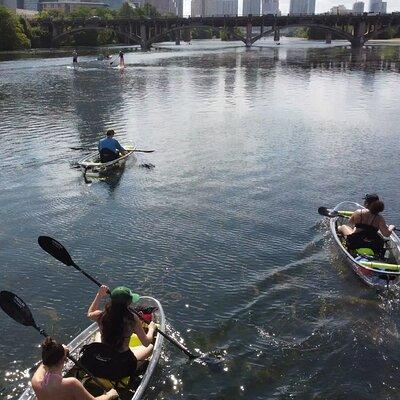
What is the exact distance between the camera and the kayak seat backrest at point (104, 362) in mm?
8477

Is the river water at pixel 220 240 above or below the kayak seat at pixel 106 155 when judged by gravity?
below

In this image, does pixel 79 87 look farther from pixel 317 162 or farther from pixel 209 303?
pixel 209 303

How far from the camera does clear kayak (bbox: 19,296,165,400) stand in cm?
845

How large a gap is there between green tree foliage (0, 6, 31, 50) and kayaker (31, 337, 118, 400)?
4472 inches

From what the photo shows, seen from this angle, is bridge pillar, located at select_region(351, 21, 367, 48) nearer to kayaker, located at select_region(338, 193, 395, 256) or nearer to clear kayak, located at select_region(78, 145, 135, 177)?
clear kayak, located at select_region(78, 145, 135, 177)

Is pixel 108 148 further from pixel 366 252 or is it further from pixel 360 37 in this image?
pixel 360 37

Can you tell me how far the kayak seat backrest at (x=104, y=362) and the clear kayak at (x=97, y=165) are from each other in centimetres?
1417

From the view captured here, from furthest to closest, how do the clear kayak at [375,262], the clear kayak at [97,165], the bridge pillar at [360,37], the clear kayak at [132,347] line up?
the bridge pillar at [360,37], the clear kayak at [97,165], the clear kayak at [375,262], the clear kayak at [132,347]

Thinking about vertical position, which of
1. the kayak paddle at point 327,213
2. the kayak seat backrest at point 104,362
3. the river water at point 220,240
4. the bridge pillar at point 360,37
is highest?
the bridge pillar at point 360,37

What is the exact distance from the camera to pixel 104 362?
27.8 ft

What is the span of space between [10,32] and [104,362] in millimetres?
114436

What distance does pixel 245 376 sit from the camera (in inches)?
394

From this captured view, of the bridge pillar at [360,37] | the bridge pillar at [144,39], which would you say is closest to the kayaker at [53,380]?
the bridge pillar at [144,39]

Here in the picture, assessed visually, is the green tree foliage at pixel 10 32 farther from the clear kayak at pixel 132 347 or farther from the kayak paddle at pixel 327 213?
the clear kayak at pixel 132 347
